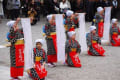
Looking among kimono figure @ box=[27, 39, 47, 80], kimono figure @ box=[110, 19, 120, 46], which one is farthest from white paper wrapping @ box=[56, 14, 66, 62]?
kimono figure @ box=[110, 19, 120, 46]

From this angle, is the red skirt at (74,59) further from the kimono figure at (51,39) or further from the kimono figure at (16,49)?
the kimono figure at (16,49)

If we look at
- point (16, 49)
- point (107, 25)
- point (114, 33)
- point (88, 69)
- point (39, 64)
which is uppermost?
point (107, 25)

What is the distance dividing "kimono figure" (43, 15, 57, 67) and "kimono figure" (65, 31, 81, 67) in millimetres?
320

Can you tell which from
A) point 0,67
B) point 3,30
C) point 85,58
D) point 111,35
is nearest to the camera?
point 0,67

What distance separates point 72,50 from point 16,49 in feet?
6.15

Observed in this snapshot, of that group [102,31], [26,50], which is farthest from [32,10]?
[26,50]

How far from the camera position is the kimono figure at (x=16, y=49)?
273 inches

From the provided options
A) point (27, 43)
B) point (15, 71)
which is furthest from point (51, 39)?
point (15, 71)

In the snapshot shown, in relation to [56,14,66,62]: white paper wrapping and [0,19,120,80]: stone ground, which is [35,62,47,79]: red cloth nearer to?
[0,19,120,80]: stone ground

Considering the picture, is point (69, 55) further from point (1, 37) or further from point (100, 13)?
point (1, 37)

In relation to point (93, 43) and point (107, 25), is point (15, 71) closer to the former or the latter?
point (93, 43)

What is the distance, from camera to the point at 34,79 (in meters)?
7.17

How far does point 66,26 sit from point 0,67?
7.64 ft

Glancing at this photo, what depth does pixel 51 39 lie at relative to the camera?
8.42m
